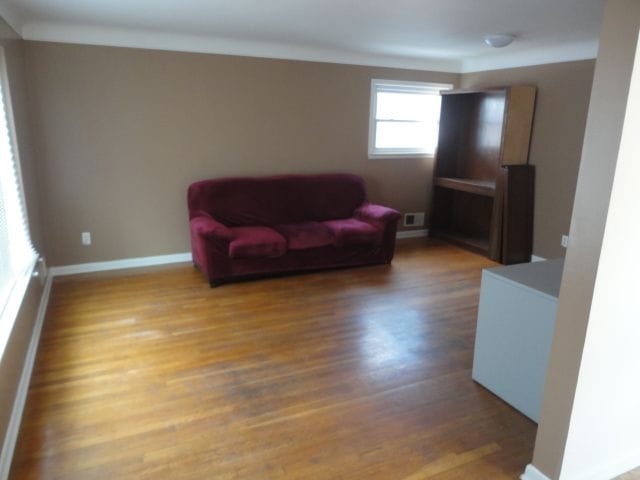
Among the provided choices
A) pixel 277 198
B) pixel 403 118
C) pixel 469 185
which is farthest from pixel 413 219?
pixel 277 198

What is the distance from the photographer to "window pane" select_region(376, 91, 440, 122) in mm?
5387

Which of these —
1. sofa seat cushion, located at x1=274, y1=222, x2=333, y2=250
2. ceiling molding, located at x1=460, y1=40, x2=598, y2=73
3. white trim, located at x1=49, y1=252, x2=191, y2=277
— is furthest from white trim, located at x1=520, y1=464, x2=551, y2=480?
white trim, located at x1=49, y1=252, x2=191, y2=277

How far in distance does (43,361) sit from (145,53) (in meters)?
2.79

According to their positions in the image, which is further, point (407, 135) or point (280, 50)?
point (407, 135)

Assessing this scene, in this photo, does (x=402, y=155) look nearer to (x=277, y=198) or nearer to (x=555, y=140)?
(x=555, y=140)

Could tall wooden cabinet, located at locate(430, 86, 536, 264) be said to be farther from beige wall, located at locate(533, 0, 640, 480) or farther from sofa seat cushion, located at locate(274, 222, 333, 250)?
beige wall, located at locate(533, 0, 640, 480)

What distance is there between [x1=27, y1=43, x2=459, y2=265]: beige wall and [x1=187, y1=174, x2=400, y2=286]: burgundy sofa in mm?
292

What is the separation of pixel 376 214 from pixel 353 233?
41 centimetres

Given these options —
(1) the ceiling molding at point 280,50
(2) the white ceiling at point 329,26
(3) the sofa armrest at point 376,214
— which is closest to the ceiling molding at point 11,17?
(2) the white ceiling at point 329,26

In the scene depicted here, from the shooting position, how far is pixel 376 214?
464 centimetres

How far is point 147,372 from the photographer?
8.73ft

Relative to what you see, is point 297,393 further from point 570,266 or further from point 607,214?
point 607,214

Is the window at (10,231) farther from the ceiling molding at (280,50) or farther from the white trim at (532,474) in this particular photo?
the white trim at (532,474)

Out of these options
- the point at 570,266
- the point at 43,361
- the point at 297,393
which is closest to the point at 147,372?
the point at 43,361
